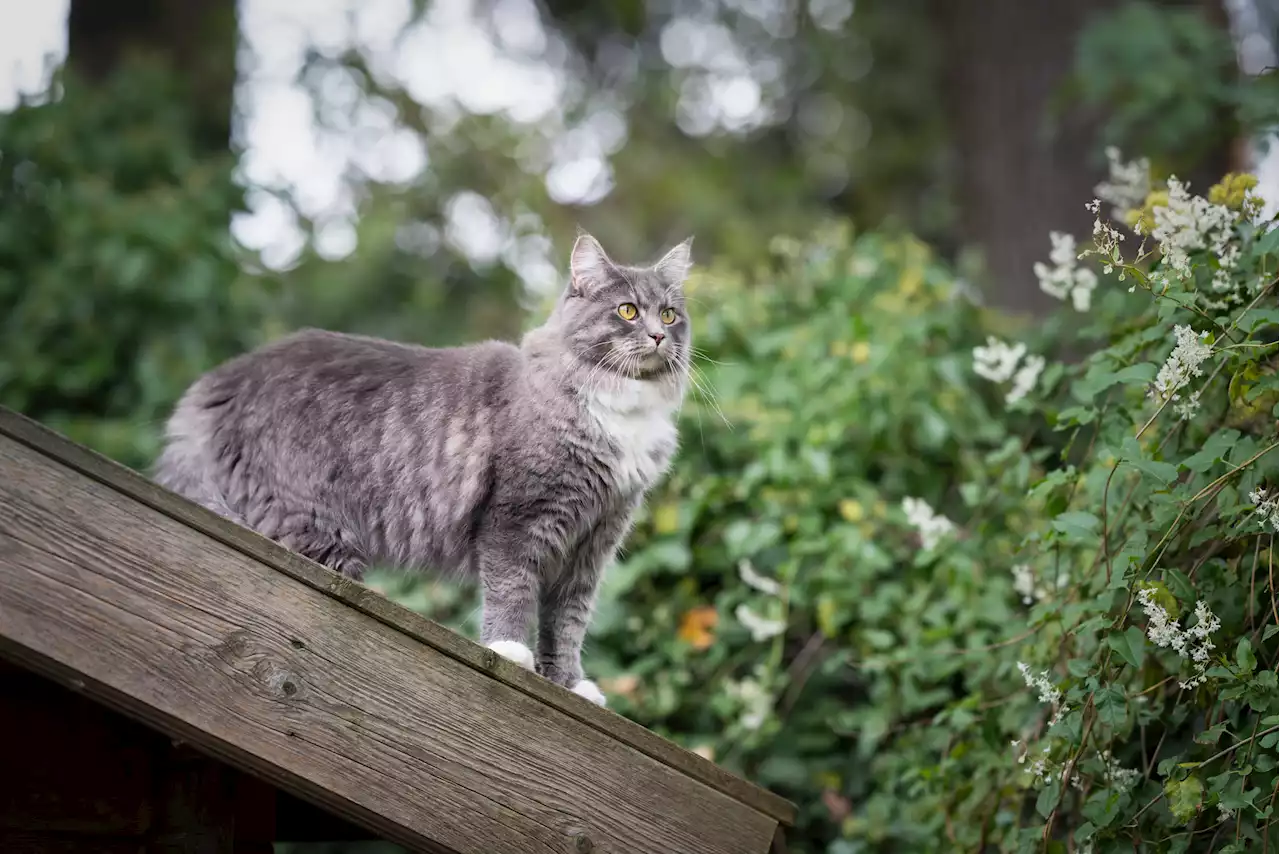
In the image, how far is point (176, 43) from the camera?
6.68m

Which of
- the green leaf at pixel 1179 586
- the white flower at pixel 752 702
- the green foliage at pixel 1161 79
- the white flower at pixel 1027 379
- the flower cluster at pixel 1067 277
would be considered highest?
the green foliage at pixel 1161 79

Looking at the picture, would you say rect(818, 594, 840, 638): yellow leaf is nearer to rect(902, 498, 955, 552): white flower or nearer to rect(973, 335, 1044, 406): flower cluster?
rect(902, 498, 955, 552): white flower

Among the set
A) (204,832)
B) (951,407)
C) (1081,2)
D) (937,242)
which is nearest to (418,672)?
(204,832)

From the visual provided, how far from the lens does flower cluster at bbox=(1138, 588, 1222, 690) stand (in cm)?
211

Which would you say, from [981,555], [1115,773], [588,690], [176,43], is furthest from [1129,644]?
[176,43]

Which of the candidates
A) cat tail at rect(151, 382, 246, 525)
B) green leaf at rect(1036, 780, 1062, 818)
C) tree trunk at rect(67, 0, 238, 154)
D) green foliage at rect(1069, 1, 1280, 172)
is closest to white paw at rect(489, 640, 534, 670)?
cat tail at rect(151, 382, 246, 525)

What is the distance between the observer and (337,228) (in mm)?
7125

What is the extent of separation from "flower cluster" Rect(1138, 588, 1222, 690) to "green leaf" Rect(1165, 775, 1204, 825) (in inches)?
7.2

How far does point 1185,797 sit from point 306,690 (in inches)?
62.1

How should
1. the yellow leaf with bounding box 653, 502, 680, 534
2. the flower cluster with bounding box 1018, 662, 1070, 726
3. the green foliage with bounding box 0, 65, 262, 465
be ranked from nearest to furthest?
the flower cluster with bounding box 1018, 662, 1070, 726
the yellow leaf with bounding box 653, 502, 680, 534
the green foliage with bounding box 0, 65, 262, 465

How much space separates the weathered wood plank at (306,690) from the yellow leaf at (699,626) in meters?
1.53

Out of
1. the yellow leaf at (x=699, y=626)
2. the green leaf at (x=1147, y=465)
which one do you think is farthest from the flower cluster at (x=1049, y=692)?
the yellow leaf at (x=699, y=626)

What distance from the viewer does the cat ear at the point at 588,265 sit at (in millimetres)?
2936

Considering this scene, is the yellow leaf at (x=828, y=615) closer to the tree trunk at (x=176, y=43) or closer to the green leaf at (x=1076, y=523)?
the green leaf at (x=1076, y=523)
